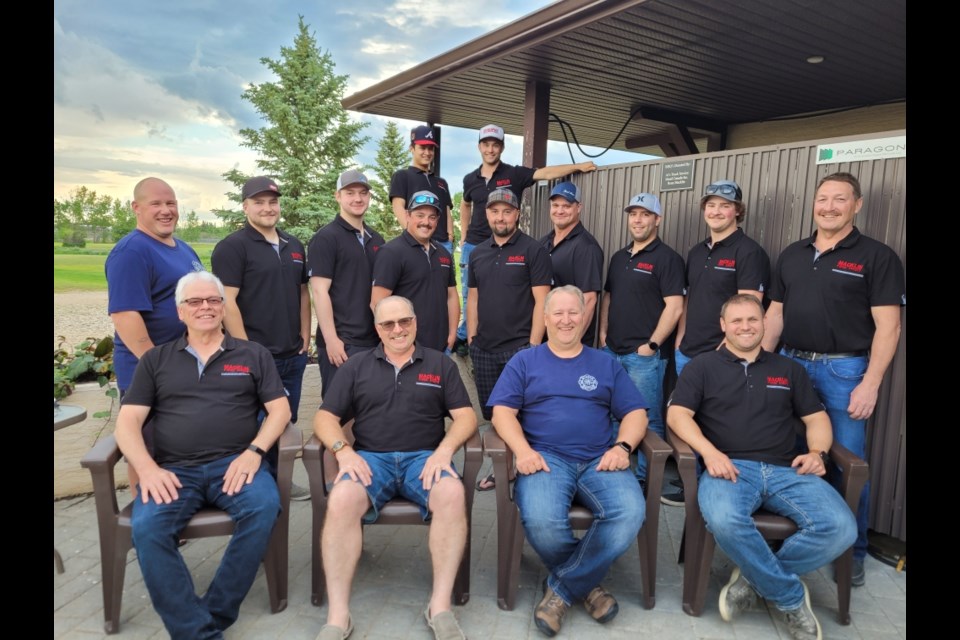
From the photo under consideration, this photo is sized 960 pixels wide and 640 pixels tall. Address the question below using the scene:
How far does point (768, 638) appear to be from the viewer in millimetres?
2332

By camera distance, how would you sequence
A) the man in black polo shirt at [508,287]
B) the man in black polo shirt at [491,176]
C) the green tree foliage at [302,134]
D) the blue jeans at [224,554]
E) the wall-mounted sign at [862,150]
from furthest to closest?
1. the green tree foliage at [302,134]
2. the man in black polo shirt at [491,176]
3. the man in black polo shirt at [508,287]
4. the wall-mounted sign at [862,150]
5. the blue jeans at [224,554]

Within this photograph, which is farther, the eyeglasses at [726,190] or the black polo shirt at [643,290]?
the black polo shirt at [643,290]

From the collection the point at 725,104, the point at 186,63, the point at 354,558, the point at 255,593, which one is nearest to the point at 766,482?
the point at 354,558

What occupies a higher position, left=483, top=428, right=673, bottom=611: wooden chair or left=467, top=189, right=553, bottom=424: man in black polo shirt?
left=467, top=189, right=553, bottom=424: man in black polo shirt

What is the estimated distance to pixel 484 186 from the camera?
4.56 m

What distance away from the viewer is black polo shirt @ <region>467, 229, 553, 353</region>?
3449mm

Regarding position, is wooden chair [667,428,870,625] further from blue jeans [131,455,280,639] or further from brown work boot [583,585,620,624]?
blue jeans [131,455,280,639]

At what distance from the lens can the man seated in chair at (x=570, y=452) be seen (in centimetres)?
240

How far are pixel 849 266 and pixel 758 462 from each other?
1.03m

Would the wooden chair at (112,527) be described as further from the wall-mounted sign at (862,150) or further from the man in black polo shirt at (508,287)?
the wall-mounted sign at (862,150)

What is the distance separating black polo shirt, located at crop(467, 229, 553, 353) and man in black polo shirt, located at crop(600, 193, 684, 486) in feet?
1.77

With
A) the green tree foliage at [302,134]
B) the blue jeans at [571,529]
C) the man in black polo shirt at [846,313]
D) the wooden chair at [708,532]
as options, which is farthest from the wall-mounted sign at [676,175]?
the green tree foliage at [302,134]

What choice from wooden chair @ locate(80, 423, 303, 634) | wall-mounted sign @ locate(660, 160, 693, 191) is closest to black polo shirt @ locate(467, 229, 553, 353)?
wall-mounted sign @ locate(660, 160, 693, 191)
